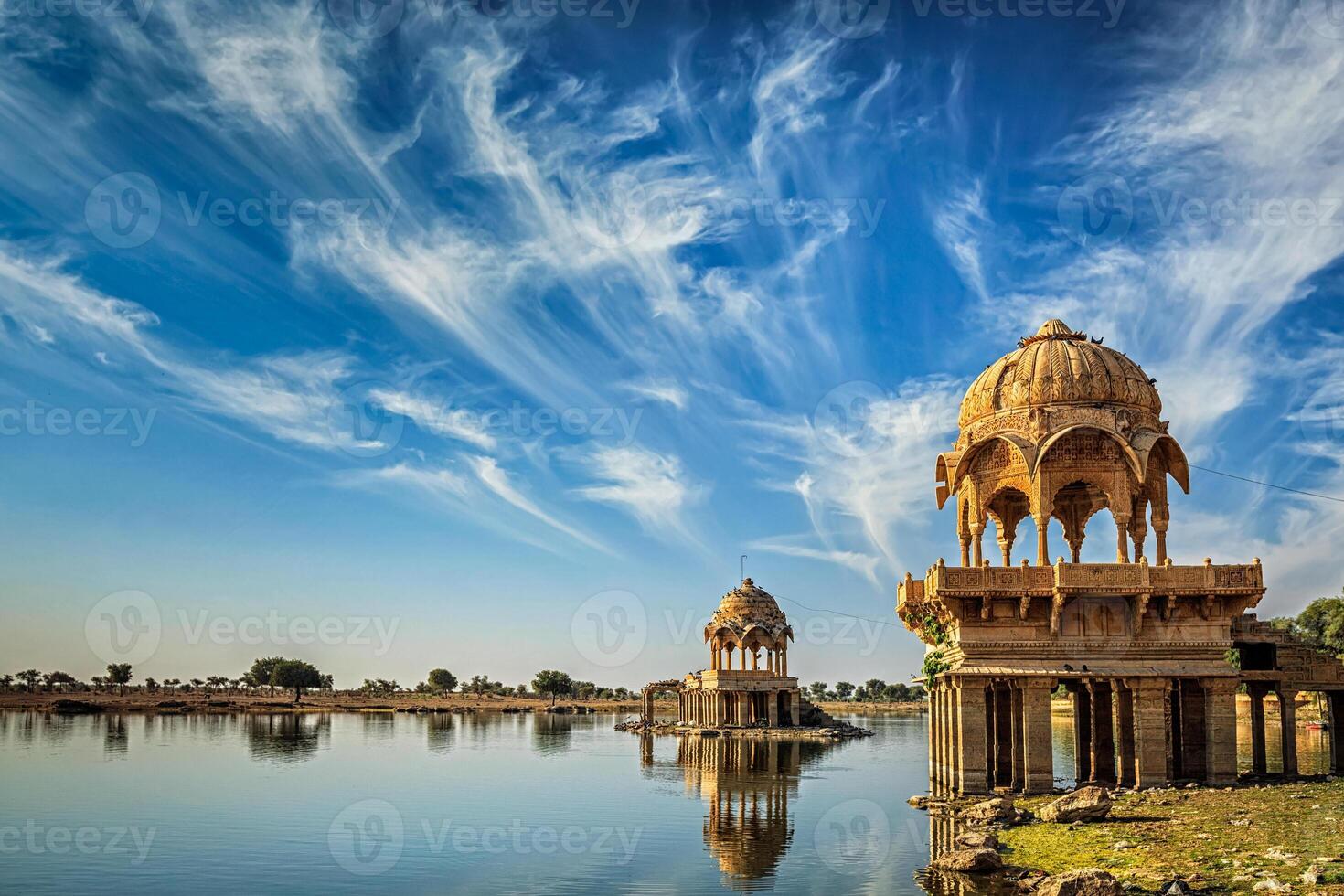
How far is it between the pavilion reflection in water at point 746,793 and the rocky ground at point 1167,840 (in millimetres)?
4456

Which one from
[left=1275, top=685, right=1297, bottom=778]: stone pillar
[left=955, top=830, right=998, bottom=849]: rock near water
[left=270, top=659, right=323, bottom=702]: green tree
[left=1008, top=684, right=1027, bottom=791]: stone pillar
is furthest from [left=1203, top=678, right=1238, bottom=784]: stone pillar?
[left=270, top=659, right=323, bottom=702]: green tree

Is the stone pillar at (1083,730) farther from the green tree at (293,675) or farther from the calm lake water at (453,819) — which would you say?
the green tree at (293,675)

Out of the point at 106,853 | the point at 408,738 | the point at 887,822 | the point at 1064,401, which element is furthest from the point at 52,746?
the point at 1064,401

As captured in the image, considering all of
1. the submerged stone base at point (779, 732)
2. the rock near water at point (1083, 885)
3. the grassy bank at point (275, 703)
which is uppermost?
the rock near water at point (1083, 885)

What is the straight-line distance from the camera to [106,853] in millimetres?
27703

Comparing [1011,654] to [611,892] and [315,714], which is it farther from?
[315,714]

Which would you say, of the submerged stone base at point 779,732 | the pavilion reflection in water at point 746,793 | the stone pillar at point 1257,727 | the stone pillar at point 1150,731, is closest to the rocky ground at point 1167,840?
the stone pillar at point 1150,731

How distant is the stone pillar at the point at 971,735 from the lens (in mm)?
30078

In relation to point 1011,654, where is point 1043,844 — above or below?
below

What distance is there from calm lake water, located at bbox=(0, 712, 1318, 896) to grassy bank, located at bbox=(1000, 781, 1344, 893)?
10.4ft

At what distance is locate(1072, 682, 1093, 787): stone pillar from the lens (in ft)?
120

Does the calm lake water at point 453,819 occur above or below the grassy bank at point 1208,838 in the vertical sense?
below

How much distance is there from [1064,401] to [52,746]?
5958cm

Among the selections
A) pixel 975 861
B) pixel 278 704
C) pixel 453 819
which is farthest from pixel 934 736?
pixel 278 704
